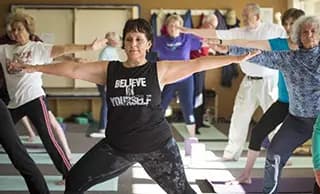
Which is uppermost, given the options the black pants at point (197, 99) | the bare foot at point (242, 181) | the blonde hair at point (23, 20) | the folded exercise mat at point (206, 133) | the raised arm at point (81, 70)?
the blonde hair at point (23, 20)

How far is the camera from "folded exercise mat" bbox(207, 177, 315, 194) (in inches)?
171

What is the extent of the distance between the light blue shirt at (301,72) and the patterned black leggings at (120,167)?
93cm

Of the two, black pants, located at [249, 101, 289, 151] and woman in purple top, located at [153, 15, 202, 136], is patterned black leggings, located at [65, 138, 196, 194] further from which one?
woman in purple top, located at [153, 15, 202, 136]

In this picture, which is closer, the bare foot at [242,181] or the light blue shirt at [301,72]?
the light blue shirt at [301,72]

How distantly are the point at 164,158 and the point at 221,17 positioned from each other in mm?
6142

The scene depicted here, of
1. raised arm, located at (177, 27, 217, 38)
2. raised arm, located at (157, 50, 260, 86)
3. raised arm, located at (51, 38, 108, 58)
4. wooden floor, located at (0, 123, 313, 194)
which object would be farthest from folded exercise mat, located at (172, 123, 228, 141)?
raised arm, located at (157, 50, 260, 86)

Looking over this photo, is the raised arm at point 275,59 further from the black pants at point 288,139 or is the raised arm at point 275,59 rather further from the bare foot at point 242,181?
the bare foot at point 242,181

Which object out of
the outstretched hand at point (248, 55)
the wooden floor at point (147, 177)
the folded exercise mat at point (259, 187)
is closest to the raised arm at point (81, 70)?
the outstretched hand at point (248, 55)

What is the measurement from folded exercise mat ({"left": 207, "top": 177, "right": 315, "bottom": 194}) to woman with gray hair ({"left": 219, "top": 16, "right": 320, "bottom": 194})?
2.77ft

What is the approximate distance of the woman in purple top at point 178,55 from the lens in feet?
19.6

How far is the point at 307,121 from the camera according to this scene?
3430 mm

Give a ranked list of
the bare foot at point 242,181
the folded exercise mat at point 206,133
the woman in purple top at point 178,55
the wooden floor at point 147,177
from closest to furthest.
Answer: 1. the wooden floor at point 147,177
2. the bare foot at point 242,181
3. the woman in purple top at point 178,55
4. the folded exercise mat at point 206,133

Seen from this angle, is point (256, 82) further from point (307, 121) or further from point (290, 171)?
point (307, 121)

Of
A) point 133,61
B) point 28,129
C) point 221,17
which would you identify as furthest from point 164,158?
point 221,17
